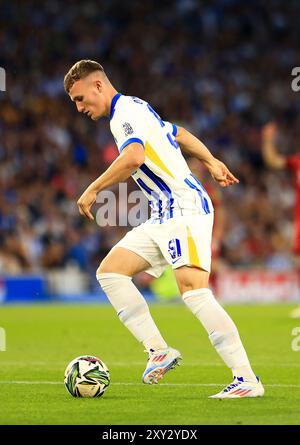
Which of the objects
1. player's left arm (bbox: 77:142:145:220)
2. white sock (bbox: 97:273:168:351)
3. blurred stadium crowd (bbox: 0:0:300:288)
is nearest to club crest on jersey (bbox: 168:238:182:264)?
white sock (bbox: 97:273:168:351)

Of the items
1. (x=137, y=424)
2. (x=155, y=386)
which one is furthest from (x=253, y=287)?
(x=137, y=424)

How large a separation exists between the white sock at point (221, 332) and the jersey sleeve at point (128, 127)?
1120 millimetres

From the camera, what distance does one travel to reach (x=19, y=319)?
16.1 m

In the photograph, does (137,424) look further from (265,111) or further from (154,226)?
(265,111)

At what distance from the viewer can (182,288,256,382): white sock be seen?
23.6ft

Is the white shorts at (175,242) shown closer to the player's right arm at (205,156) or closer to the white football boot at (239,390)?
the player's right arm at (205,156)

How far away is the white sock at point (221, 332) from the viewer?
7.19 metres

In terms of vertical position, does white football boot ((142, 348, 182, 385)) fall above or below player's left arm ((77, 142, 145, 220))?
below

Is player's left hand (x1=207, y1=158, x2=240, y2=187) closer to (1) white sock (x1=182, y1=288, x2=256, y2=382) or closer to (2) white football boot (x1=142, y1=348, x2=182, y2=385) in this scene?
(1) white sock (x1=182, y1=288, x2=256, y2=382)

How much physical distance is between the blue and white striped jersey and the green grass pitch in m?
1.35

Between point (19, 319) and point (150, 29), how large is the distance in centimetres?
A: 1319

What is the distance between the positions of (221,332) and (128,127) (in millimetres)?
1555

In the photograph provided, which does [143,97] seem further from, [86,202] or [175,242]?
[86,202]

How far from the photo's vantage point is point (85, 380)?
753 centimetres
